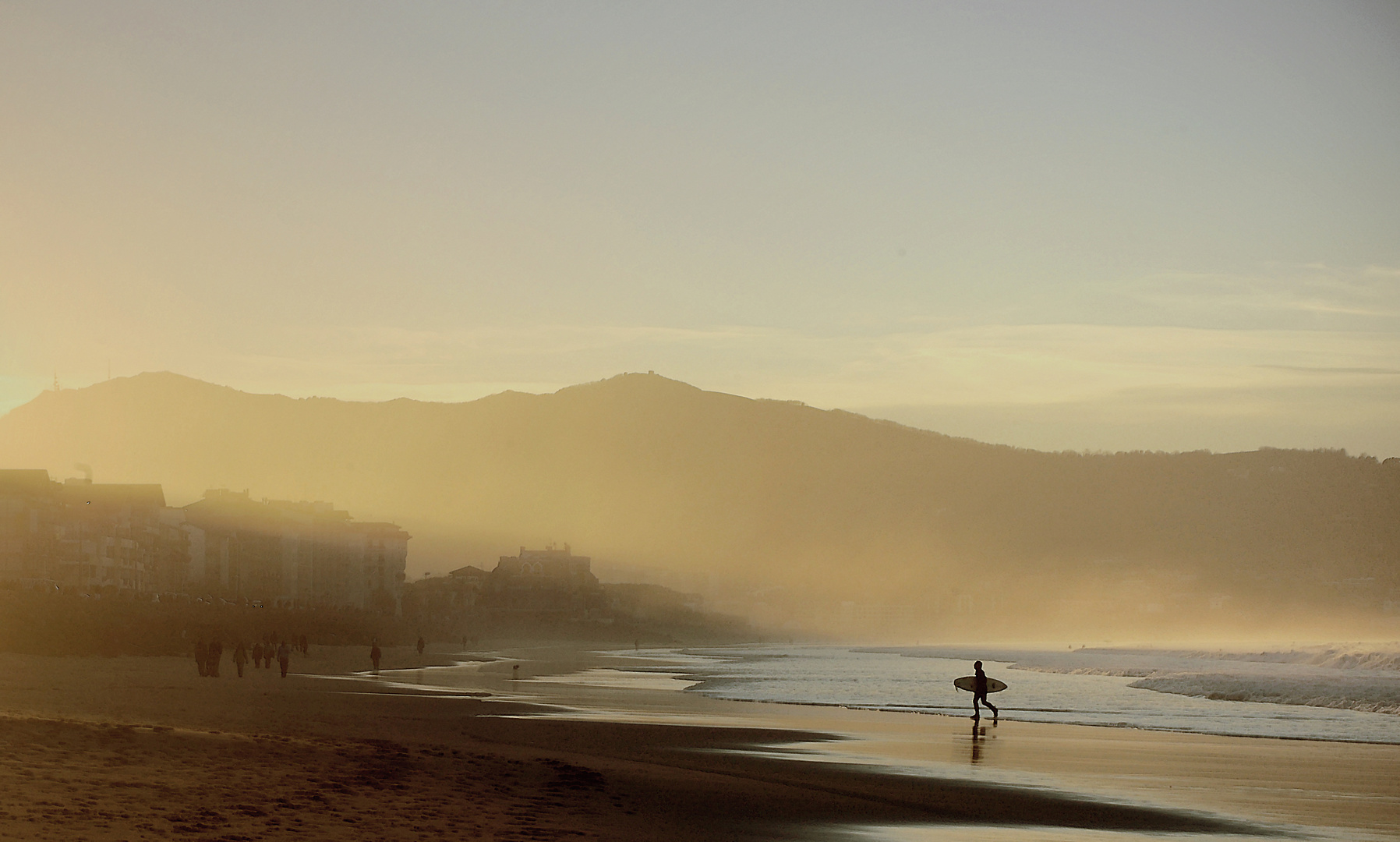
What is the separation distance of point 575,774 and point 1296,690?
46.7 meters

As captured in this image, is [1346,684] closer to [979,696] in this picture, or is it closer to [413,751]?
[979,696]

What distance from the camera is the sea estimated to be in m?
44.3

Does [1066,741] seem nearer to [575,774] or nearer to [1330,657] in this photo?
[575,774]

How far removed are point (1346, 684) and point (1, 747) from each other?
62.6m

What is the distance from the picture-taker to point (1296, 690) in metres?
59.6

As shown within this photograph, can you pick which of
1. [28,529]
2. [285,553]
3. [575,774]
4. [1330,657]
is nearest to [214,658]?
[575,774]

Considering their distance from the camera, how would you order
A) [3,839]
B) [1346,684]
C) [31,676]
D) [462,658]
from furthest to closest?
1. [462,658]
2. [1346,684]
3. [31,676]
4. [3,839]

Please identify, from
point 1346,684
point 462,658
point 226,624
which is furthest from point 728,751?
point 462,658

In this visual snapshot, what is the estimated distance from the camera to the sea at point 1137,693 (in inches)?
1745

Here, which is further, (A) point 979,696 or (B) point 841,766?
(A) point 979,696

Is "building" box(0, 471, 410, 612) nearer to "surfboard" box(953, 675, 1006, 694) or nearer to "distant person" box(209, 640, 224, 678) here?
"distant person" box(209, 640, 224, 678)

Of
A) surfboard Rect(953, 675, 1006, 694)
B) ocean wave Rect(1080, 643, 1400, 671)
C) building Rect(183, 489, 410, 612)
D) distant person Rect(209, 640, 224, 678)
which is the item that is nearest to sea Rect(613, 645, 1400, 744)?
ocean wave Rect(1080, 643, 1400, 671)

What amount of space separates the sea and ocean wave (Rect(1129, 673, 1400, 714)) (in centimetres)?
8

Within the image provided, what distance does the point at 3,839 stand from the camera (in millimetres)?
13438
